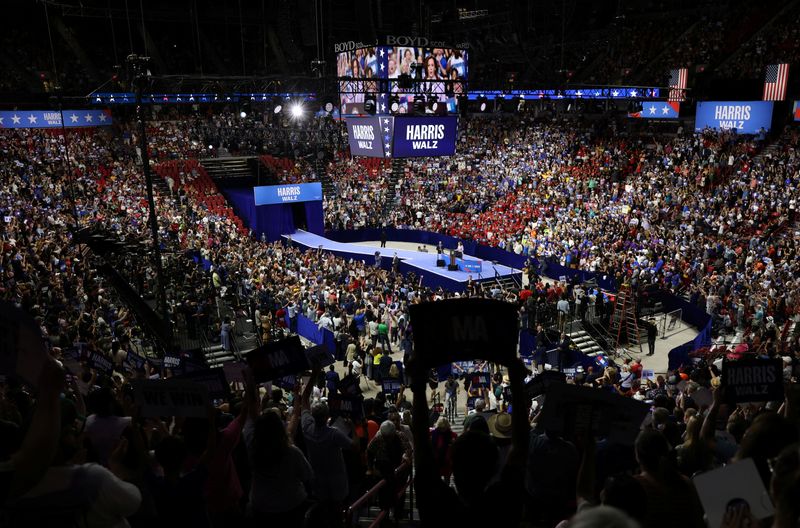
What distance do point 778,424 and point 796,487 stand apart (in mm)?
1248

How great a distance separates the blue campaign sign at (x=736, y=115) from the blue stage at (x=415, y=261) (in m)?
11.2

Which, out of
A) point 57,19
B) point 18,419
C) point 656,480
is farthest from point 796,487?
point 57,19

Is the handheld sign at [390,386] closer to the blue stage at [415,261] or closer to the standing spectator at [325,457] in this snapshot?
the standing spectator at [325,457]

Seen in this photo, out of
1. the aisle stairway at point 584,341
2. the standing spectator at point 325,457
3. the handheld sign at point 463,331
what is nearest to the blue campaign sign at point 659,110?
the aisle stairway at point 584,341

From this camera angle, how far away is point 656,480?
3.34 meters

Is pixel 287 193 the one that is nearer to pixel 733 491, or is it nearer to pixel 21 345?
pixel 21 345

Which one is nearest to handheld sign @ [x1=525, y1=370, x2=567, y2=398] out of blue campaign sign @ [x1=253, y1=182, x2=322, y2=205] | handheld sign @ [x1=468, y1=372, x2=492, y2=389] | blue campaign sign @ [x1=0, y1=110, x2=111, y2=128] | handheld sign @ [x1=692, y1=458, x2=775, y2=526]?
handheld sign @ [x1=692, y1=458, x2=775, y2=526]

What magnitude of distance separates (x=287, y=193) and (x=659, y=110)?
19.2 m

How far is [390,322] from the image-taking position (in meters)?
20.1

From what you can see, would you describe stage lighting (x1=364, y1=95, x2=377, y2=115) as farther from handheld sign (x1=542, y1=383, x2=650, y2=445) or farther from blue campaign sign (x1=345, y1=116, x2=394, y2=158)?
handheld sign (x1=542, y1=383, x2=650, y2=445)

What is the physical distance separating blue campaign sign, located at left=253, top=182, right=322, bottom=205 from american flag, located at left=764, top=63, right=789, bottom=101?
854 inches

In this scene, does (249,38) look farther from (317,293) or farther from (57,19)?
(317,293)

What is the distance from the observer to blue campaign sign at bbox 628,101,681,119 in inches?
1216

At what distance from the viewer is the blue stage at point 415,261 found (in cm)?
2638
